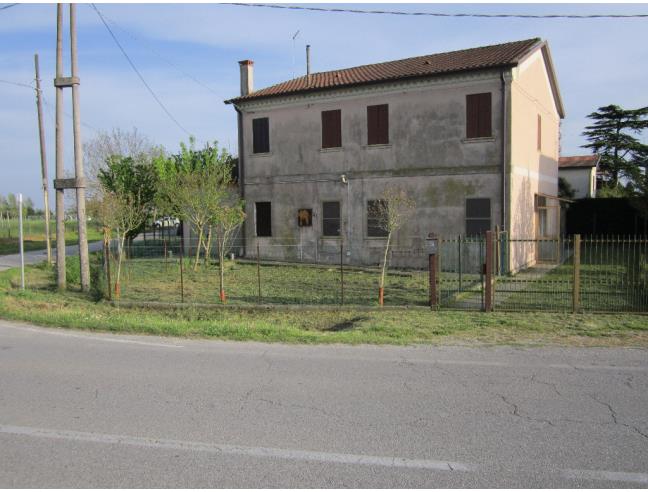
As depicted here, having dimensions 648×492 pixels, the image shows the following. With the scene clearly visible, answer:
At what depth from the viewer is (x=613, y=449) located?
432 cm

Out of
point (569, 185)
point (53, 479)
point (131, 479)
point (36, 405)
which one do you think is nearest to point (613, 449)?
point (131, 479)

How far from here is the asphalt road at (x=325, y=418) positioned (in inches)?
156

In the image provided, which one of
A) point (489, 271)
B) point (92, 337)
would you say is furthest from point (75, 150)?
point (489, 271)

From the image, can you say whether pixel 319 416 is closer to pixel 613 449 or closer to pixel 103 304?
pixel 613 449

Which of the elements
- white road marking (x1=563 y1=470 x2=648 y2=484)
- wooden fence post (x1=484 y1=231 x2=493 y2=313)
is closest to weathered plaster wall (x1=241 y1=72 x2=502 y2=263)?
wooden fence post (x1=484 y1=231 x2=493 y2=313)

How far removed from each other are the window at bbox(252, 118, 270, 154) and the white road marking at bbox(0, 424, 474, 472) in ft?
61.6

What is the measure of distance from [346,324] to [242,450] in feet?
21.0

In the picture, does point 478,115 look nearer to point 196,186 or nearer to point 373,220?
point 373,220

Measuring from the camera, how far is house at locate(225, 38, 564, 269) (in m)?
18.2

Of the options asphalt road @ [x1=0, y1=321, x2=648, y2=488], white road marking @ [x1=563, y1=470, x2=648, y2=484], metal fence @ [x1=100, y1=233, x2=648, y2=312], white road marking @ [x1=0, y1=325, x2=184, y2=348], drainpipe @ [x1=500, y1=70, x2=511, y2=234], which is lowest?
white road marking @ [x1=0, y1=325, x2=184, y2=348]

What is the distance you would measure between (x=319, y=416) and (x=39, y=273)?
17.7m

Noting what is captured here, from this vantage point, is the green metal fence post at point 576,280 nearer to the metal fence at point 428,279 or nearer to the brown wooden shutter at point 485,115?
the metal fence at point 428,279

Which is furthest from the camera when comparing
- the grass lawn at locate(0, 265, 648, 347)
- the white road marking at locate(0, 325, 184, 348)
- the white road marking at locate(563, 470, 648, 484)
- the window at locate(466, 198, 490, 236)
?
the window at locate(466, 198, 490, 236)

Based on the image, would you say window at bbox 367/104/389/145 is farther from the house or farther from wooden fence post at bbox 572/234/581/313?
wooden fence post at bbox 572/234/581/313
